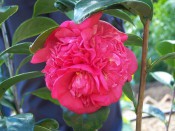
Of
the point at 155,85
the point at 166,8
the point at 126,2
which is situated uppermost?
the point at 126,2

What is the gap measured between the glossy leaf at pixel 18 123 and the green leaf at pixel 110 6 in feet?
0.66

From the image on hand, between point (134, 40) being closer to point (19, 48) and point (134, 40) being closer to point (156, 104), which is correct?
point (19, 48)

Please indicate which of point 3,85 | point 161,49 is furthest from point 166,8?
point 3,85

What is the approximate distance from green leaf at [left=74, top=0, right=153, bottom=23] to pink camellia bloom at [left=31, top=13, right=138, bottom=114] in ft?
0.09

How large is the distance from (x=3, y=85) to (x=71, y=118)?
0.16 metres

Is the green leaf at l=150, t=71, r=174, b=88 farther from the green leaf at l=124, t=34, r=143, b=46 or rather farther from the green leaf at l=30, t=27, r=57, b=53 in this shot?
the green leaf at l=30, t=27, r=57, b=53

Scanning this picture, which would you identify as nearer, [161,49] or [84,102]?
[84,102]

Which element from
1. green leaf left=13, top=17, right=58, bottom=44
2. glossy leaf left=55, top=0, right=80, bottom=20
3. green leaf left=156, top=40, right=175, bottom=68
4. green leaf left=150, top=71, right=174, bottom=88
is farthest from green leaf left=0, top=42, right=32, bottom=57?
green leaf left=150, top=71, right=174, bottom=88

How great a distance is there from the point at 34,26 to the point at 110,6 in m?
0.23

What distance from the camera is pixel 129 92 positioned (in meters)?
0.64

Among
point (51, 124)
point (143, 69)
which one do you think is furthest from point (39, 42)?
point (51, 124)

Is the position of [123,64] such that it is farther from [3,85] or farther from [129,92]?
[3,85]

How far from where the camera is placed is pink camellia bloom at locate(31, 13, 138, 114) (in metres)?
0.47

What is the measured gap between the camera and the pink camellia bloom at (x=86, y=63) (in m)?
0.47
